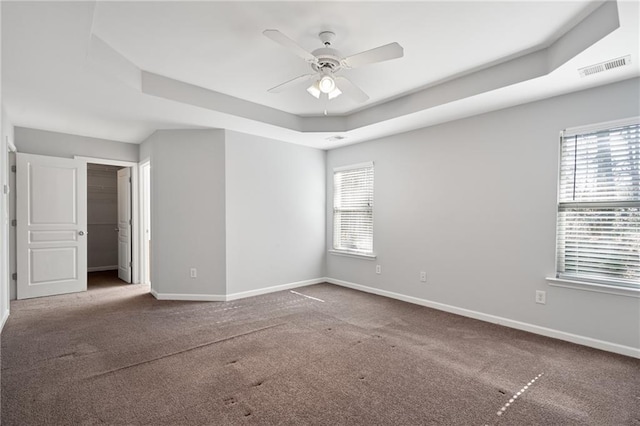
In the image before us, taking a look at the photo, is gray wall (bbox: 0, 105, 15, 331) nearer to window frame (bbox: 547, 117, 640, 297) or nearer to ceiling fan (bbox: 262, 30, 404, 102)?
ceiling fan (bbox: 262, 30, 404, 102)

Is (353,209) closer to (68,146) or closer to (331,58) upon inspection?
(331,58)

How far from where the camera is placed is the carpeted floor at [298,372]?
78.7 inches

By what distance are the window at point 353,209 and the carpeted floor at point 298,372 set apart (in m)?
1.63

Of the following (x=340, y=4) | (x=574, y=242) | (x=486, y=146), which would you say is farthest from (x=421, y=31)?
(x=574, y=242)

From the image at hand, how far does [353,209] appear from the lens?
5.43 metres

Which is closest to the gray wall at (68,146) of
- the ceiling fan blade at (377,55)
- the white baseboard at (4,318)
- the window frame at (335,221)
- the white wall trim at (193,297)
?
the white baseboard at (4,318)

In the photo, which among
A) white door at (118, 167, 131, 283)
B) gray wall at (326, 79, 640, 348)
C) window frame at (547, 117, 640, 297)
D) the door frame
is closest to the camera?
window frame at (547, 117, 640, 297)

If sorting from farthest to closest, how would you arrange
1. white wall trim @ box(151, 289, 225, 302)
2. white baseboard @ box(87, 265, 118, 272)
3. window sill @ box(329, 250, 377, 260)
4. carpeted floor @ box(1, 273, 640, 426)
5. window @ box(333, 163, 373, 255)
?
white baseboard @ box(87, 265, 118, 272) < window @ box(333, 163, 373, 255) < window sill @ box(329, 250, 377, 260) < white wall trim @ box(151, 289, 225, 302) < carpeted floor @ box(1, 273, 640, 426)

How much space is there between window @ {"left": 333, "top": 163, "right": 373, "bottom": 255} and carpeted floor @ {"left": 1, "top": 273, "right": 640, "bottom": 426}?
1.63 m

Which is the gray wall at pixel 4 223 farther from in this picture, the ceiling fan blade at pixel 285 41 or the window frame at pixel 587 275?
the window frame at pixel 587 275

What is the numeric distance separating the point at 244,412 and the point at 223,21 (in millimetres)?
2716

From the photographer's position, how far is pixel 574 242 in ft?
10.3

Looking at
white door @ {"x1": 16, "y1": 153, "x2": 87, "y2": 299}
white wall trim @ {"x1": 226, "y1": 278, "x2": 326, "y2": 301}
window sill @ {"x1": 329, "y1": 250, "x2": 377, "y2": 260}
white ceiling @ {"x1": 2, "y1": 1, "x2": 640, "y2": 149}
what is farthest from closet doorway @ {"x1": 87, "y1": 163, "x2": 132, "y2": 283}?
window sill @ {"x1": 329, "y1": 250, "x2": 377, "y2": 260}

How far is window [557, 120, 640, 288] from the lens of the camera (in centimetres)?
283
